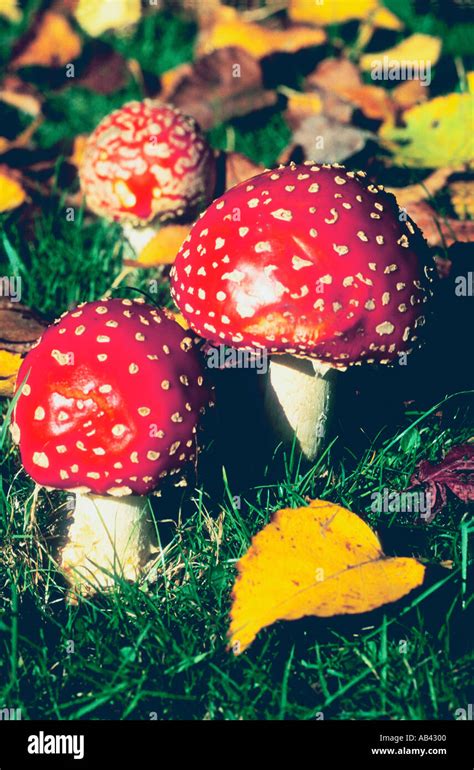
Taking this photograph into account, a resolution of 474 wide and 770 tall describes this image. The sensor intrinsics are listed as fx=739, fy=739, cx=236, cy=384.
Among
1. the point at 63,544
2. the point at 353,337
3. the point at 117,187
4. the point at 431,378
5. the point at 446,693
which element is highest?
the point at 117,187

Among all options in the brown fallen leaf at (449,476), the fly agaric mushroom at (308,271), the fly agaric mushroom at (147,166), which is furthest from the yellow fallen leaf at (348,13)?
the brown fallen leaf at (449,476)

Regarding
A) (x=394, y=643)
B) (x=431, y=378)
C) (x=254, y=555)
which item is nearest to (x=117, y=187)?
(x=431, y=378)

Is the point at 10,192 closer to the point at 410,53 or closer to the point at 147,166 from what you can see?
the point at 147,166

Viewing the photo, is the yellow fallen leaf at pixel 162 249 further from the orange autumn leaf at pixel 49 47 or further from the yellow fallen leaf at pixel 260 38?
the orange autumn leaf at pixel 49 47

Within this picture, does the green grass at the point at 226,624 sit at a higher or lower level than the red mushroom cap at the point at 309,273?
lower

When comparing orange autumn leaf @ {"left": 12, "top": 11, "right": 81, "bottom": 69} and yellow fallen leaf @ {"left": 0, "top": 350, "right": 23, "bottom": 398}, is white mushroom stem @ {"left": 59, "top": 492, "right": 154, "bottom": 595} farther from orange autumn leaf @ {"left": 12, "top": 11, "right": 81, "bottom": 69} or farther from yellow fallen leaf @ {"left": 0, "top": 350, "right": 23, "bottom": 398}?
orange autumn leaf @ {"left": 12, "top": 11, "right": 81, "bottom": 69}

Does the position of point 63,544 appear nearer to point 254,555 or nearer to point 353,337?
point 254,555

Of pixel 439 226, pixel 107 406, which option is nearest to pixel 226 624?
pixel 107 406
